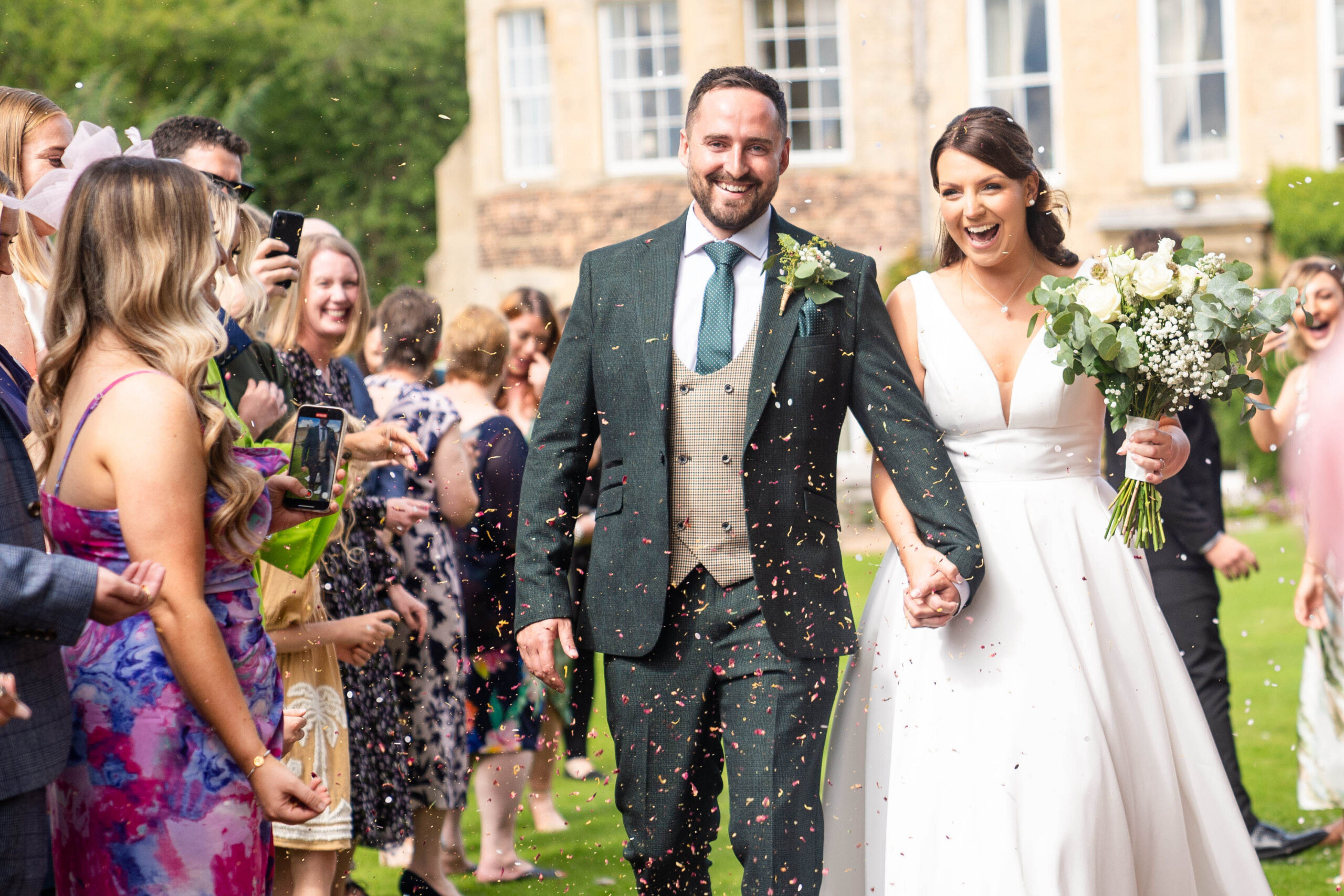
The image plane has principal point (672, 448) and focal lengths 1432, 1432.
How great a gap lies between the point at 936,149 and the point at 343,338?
7.07 feet

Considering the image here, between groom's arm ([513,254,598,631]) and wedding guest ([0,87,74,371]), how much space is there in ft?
4.40

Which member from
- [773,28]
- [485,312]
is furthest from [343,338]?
[773,28]

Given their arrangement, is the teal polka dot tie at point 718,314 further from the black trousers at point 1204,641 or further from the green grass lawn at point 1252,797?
the black trousers at point 1204,641

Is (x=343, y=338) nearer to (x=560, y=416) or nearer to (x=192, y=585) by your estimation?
(x=560, y=416)

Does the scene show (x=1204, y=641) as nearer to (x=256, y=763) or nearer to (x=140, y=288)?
(x=256, y=763)

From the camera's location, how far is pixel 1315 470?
439 cm

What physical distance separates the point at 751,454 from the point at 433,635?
210cm

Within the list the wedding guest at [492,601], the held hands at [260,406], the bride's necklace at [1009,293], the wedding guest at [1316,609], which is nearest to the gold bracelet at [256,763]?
the held hands at [260,406]

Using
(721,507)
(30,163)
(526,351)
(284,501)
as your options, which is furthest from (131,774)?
(526,351)

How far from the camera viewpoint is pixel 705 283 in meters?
3.99

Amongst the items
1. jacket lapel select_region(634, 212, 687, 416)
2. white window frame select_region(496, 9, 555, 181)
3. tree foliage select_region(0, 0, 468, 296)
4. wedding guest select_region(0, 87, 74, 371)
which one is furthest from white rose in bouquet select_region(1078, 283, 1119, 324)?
tree foliage select_region(0, 0, 468, 296)

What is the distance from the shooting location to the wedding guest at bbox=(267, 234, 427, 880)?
4680mm

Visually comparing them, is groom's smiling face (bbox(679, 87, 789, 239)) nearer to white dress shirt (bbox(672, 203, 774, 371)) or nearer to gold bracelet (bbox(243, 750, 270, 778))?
white dress shirt (bbox(672, 203, 774, 371))

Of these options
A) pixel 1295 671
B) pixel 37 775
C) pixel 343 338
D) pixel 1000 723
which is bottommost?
pixel 1295 671
